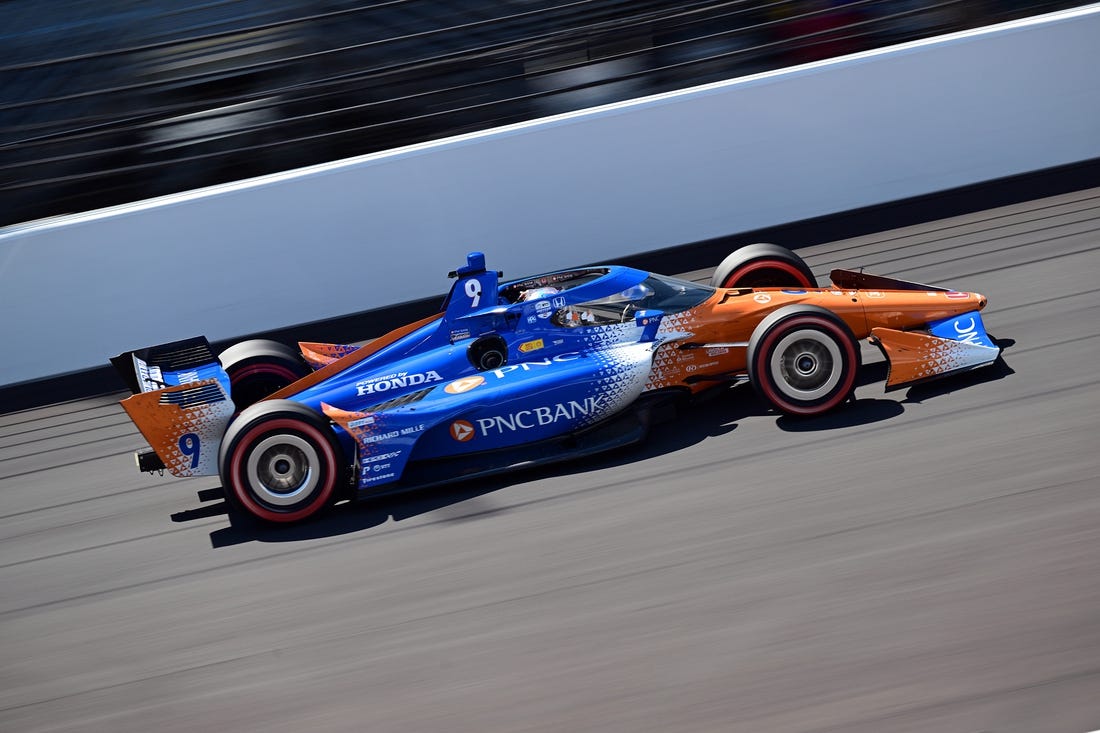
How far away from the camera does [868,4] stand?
10250 mm

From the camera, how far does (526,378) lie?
5734mm

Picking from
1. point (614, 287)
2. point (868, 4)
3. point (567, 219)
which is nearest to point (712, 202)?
point (567, 219)

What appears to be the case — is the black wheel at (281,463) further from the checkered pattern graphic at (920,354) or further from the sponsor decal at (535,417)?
the checkered pattern graphic at (920,354)

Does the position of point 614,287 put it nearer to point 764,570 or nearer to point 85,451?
point 764,570

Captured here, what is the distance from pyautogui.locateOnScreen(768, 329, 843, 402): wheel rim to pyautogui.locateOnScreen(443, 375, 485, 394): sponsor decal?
155cm

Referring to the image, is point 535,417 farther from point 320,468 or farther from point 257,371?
point 257,371

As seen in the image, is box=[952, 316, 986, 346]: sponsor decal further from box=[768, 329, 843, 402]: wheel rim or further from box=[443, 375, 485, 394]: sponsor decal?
box=[443, 375, 485, 394]: sponsor decal

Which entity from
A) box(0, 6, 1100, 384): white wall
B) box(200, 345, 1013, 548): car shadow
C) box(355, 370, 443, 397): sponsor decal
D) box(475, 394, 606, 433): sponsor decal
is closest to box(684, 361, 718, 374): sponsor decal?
box(200, 345, 1013, 548): car shadow

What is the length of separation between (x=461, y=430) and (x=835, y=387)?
2.00 meters

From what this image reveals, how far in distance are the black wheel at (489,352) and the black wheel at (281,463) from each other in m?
0.89

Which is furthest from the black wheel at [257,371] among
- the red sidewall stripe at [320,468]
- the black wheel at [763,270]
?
the black wheel at [763,270]

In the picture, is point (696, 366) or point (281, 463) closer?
point (281, 463)

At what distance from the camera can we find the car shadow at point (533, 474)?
224 inches

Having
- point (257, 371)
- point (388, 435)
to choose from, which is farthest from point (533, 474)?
point (257, 371)
